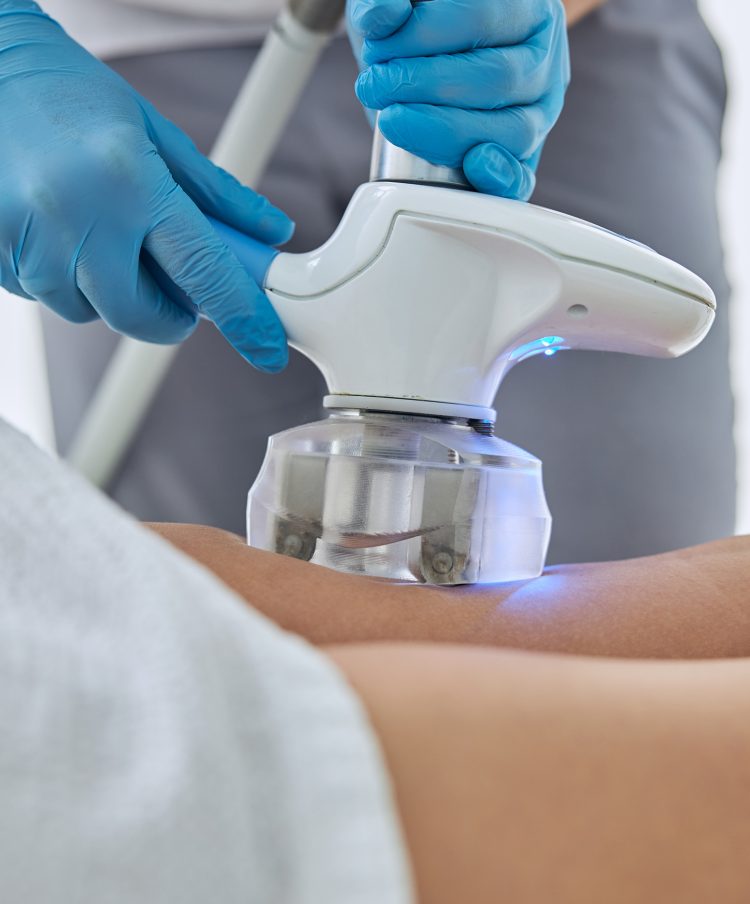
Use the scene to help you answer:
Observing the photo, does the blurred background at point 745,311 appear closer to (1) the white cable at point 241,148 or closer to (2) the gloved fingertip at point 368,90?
(1) the white cable at point 241,148

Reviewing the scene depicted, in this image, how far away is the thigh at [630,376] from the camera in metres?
1.36

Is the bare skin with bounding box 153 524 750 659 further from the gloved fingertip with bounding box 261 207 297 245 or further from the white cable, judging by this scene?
the white cable

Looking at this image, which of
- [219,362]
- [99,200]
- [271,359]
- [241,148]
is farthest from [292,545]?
[219,362]

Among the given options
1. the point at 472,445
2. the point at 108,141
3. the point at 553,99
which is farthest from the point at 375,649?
the point at 553,99

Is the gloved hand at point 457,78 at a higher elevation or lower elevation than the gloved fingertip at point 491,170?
higher

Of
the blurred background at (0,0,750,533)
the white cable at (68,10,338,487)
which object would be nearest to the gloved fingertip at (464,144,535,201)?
the white cable at (68,10,338,487)

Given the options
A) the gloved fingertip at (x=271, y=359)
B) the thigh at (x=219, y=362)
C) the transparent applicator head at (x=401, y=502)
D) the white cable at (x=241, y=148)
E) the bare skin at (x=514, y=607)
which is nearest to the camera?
the bare skin at (x=514, y=607)

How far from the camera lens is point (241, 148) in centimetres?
129

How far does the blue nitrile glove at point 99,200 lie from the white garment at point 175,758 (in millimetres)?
526

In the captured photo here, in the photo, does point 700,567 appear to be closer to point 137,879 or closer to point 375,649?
point 375,649

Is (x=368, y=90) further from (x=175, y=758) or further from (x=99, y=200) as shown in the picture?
(x=175, y=758)

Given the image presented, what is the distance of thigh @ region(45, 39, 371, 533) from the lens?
1482 millimetres

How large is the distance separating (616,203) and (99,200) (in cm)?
80

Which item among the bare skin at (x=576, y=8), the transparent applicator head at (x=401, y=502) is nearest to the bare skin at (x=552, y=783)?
the transparent applicator head at (x=401, y=502)
